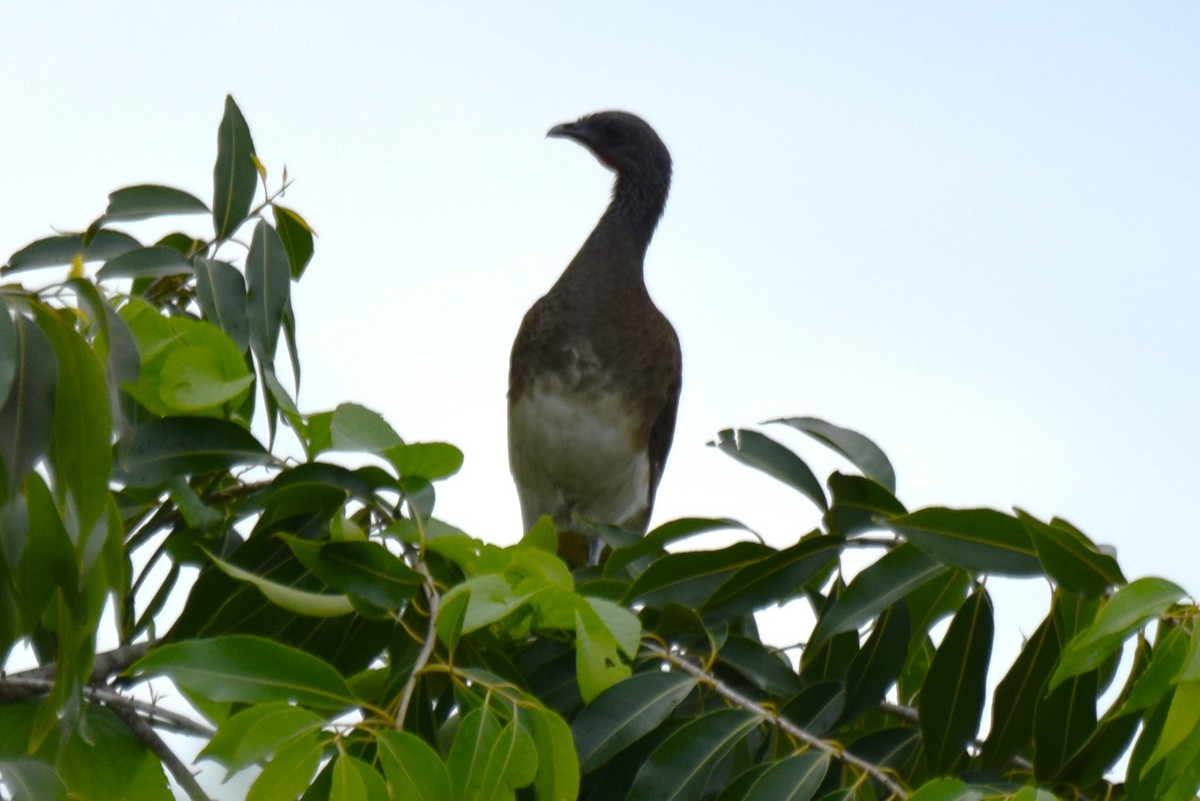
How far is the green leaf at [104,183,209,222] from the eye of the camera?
214 centimetres

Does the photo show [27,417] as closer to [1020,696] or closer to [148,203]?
[148,203]

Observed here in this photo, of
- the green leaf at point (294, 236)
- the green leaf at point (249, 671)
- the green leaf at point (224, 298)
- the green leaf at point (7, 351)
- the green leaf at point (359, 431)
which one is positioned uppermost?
the green leaf at point (294, 236)

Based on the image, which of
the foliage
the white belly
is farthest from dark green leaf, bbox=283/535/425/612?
the white belly

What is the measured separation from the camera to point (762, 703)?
1.76 meters

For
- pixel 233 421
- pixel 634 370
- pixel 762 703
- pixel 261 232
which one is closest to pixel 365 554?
pixel 233 421

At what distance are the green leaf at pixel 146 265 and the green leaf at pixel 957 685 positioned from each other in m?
1.15

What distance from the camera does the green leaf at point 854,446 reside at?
6.07 feet

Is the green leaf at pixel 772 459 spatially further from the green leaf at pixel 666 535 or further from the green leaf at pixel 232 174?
the green leaf at pixel 232 174

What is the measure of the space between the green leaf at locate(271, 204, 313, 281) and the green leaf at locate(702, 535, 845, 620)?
958 millimetres

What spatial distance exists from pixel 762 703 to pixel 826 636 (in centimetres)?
11

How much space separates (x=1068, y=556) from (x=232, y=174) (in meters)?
1.35

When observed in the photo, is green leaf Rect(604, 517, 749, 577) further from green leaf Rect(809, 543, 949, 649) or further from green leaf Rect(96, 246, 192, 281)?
green leaf Rect(96, 246, 192, 281)

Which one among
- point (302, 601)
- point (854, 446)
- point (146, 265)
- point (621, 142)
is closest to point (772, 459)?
point (854, 446)

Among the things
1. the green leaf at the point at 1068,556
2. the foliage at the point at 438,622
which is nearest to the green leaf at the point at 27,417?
the foliage at the point at 438,622
